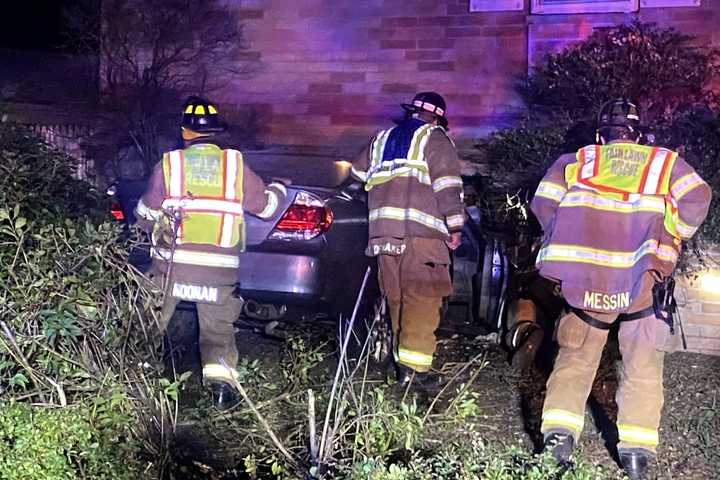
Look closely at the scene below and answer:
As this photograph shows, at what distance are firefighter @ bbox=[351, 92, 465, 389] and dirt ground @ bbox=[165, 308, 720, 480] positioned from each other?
362mm

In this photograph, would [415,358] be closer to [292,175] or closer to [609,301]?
[292,175]

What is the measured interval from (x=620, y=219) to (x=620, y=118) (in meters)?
0.50

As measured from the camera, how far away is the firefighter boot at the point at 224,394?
17.7 feet

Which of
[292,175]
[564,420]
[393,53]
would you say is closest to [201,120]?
[292,175]

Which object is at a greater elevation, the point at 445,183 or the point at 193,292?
the point at 445,183

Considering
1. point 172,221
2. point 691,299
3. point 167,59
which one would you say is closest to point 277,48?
point 167,59

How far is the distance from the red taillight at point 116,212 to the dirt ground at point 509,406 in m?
0.97

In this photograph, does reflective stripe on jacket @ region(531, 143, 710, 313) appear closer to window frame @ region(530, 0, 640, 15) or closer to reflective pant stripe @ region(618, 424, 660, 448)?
reflective pant stripe @ region(618, 424, 660, 448)

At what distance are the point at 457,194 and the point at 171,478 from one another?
8.11ft

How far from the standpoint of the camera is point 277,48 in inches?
432

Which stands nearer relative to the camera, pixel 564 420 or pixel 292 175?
pixel 564 420

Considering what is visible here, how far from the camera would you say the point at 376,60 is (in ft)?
34.9

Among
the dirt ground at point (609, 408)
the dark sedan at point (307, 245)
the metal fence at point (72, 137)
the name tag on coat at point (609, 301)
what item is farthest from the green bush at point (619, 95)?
the metal fence at point (72, 137)

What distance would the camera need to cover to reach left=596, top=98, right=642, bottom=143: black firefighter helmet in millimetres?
4785
